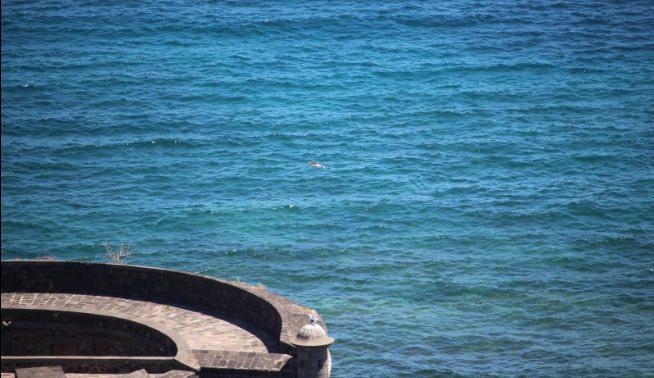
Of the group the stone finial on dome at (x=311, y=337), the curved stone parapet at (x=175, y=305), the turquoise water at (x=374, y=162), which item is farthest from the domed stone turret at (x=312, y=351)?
the turquoise water at (x=374, y=162)

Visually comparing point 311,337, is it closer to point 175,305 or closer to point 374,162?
point 175,305

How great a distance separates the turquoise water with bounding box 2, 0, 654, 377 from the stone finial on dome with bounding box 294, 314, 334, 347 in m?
21.8

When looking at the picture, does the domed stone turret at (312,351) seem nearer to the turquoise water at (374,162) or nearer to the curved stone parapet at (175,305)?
the curved stone parapet at (175,305)

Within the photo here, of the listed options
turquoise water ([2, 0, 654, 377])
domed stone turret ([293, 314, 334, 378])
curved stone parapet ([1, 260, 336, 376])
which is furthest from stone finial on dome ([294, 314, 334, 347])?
turquoise water ([2, 0, 654, 377])

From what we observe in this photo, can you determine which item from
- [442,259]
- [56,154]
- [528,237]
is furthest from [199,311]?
[56,154]

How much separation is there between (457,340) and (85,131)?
42681 millimetres

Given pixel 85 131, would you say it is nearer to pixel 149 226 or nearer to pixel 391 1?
pixel 149 226

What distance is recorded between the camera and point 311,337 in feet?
112

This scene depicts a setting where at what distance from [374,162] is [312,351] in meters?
56.7

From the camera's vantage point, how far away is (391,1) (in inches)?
4865

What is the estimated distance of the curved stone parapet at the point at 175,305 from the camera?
35.7 meters

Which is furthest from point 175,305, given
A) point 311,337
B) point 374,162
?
point 374,162

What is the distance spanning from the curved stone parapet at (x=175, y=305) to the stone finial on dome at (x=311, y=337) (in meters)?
0.74

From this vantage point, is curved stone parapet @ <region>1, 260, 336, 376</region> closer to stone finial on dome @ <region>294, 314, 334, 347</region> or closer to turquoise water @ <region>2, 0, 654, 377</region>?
stone finial on dome @ <region>294, 314, 334, 347</region>
